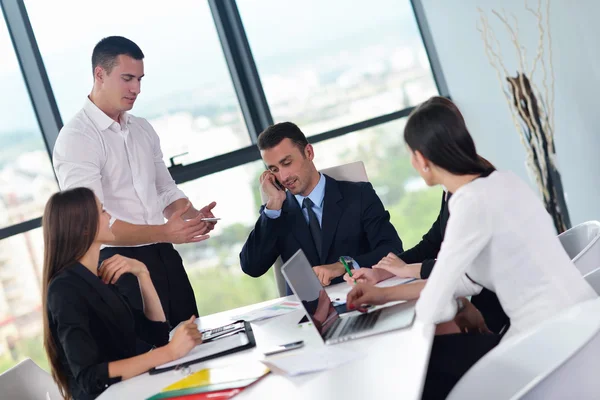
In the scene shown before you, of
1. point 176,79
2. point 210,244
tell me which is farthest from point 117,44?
point 210,244

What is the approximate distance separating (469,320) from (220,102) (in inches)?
111

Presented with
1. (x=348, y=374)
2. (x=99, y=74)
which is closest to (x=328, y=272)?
(x=348, y=374)

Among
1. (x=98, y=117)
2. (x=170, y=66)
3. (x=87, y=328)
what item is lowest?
(x=87, y=328)

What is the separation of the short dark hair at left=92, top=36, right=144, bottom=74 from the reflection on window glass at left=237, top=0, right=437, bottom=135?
1.62m

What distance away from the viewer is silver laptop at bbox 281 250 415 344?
1.88 meters

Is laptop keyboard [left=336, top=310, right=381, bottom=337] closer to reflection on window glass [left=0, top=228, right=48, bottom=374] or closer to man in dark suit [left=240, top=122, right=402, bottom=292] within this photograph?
man in dark suit [left=240, top=122, right=402, bottom=292]

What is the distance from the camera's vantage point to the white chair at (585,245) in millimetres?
2215

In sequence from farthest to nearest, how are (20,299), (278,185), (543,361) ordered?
(20,299) → (278,185) → (543,361)

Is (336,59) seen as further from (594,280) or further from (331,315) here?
(594,280)

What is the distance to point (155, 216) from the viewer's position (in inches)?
125

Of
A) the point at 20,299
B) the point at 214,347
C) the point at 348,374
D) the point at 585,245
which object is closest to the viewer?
the point at 348,374

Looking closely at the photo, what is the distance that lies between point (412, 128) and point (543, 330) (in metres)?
0.66

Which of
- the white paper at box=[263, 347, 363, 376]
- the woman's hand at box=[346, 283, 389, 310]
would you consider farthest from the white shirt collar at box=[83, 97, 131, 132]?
the white paper at box=[263, 347, 363, 376]

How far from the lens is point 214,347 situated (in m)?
2.10
